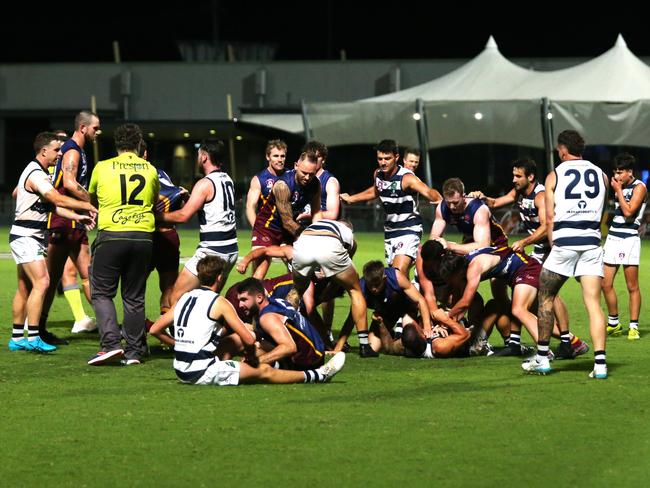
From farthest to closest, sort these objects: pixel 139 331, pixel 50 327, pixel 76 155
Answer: pixel 50 327 < pixel 76 155 < pixel 139 331

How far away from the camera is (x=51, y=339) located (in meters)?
12.7

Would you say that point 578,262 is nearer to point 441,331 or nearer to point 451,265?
point 451,265

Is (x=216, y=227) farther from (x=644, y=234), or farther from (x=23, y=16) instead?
(x=23, y=16)

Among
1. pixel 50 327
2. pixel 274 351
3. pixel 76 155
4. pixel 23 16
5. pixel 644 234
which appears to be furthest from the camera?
pixel 23 16

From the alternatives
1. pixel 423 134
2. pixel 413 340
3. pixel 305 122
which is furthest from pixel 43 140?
pixel 305 122

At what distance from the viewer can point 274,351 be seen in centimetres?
1009

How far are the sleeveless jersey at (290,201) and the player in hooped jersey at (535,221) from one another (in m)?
1.53

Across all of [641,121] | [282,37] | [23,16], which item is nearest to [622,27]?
[282,37]

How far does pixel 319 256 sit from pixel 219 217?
1006 millimetres

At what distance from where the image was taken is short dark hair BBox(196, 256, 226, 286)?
9867 millimetres

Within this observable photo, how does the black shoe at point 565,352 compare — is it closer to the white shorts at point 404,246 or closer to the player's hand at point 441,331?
the player's hand at point 441,331

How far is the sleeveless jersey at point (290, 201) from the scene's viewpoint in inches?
484

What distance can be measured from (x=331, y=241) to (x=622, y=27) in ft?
142

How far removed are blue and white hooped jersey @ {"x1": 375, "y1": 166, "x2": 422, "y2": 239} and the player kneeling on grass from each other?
3.69 metres
